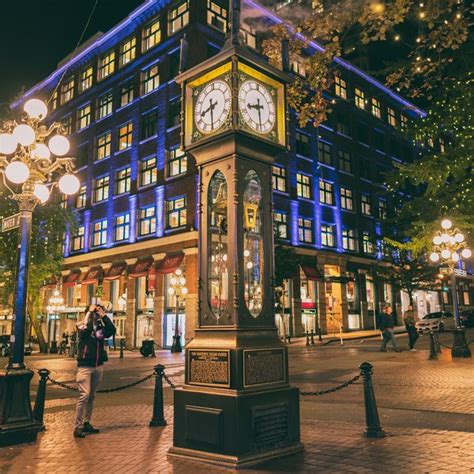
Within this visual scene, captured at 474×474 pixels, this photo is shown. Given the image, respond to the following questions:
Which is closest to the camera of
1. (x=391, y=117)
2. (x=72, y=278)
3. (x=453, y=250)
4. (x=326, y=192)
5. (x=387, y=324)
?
(x=453, y=250)

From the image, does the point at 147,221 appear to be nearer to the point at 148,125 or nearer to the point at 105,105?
the point at 148,125

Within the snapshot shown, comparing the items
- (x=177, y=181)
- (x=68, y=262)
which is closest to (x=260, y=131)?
(x=177, y=181)

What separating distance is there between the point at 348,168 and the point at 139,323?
21711 mm

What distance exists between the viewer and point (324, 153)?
4038 cm

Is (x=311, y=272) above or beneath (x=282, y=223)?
beneath

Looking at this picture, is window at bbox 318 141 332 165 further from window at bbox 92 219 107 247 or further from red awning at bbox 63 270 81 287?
red awning at bbox 63 270 81 287

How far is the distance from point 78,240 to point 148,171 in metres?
10.1

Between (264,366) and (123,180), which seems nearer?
(264,366)

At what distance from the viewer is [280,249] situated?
30031 millimetres

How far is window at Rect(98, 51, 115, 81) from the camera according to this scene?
39.6 metres

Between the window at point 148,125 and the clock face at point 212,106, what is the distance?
29052 millimetres

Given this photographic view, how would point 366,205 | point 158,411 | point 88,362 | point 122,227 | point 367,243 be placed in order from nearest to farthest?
point 88,362 → point 158,411 → point 122,227 → point 367,243 → point 366,205

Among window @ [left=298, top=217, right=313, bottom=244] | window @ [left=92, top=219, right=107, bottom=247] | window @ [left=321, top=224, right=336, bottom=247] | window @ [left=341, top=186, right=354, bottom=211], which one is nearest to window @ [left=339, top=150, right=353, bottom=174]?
window @ [left=341, top=186, right=354, bottom=211]

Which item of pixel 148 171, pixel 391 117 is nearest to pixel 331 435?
pixel 148 171
